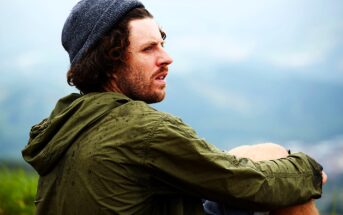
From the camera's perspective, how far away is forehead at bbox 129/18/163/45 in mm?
2387

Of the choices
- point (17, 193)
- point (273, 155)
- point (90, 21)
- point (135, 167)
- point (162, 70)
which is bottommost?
point (17, 193)

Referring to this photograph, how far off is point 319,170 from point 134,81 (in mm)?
873

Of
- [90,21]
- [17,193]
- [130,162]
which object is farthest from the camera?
[17,193]

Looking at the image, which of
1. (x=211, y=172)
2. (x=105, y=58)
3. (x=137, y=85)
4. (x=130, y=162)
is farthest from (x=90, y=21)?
(x=211, y=172)

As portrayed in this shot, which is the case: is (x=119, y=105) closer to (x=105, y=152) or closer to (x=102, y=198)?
(x=105, y=152)

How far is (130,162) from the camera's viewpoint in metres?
1.96

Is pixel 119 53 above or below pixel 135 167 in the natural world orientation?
above

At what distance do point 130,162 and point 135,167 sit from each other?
1.5 inches

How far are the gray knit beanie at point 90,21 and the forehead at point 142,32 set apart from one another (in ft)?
0.23

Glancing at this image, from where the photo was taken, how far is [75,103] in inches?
84.0

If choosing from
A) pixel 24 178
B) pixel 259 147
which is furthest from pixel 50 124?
pixel 24 178

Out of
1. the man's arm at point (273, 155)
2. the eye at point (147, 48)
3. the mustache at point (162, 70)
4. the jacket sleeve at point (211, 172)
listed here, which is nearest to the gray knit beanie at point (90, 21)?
the eye at point (147, 48)

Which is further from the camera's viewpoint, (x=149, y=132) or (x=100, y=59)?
(x=100, y=59)

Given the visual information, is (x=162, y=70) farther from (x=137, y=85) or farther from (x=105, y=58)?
(x=105, y=58)
